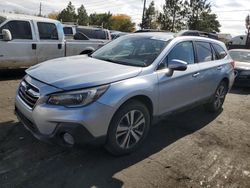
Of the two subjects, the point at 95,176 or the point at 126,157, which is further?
the point at 126,157

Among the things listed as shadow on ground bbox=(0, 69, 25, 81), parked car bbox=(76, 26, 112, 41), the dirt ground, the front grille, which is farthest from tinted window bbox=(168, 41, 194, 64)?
parked car bbox=(76, 26, 112, 41)

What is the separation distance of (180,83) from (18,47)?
5.83 metres

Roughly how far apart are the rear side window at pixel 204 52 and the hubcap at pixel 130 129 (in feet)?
6.77

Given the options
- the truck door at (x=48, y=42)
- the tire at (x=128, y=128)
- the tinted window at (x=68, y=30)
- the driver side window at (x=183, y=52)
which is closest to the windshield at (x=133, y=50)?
the driver side window at (x=183, y=52)

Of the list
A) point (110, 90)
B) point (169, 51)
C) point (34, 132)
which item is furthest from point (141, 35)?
point (34, 132)

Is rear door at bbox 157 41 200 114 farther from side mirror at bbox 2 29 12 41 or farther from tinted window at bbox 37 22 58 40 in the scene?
tinted window at bbox 37 22 58 40

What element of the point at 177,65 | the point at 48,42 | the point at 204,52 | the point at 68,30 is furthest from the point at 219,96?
the point at 68,30

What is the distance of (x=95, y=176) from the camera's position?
387 cm

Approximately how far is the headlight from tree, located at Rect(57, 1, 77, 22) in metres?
68.5

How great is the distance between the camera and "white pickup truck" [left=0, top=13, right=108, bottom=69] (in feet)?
29.7

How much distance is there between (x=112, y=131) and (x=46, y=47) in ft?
21.7

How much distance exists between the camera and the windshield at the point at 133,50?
15.9 ft

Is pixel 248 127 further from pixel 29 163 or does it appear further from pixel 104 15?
pixel 104 15

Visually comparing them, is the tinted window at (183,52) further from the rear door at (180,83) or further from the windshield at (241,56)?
the windshield at (241,56)
